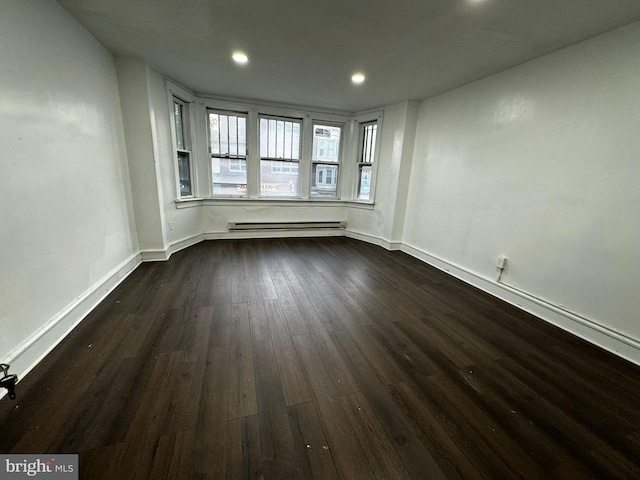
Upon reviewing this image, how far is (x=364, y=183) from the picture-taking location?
16.5ft

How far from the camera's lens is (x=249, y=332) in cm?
203

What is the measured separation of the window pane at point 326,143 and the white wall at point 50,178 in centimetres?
308

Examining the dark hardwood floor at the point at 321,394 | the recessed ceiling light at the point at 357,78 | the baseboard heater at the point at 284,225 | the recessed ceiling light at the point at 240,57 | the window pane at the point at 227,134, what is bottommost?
the dark hardwood floor at the point at 321,394

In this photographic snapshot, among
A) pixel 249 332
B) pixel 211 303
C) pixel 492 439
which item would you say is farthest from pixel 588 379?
pixel 211 303

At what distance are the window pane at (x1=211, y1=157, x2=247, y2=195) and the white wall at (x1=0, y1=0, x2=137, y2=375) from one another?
1.84 metres

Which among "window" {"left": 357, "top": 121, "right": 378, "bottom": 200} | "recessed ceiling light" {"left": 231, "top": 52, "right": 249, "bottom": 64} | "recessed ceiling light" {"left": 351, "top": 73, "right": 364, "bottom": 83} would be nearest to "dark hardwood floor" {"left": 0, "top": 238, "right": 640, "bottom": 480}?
"recessed ceiling light" {"left": 231, "top": 52, "right": 249, "bottom": 64}

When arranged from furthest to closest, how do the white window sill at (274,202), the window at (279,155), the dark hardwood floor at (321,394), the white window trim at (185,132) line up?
the window at (279,155), the white window sill at (274,202), the white window trim at (185,132), the dark hardwood floor at (321,394)

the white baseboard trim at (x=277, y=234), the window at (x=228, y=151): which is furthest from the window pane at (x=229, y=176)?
the white baseboard trim at (x=277, y=234)

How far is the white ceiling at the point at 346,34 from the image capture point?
6.02 ft

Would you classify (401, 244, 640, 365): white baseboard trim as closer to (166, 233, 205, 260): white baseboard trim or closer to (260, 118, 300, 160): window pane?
(260, 118, 300, 160): window pane

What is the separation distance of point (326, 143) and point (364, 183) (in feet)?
3.52

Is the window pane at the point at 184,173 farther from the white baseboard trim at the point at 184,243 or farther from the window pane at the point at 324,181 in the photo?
the window pane at the point at 324,181

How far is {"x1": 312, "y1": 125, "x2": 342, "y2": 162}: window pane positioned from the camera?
4859 mm

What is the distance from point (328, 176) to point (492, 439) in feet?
14.9
